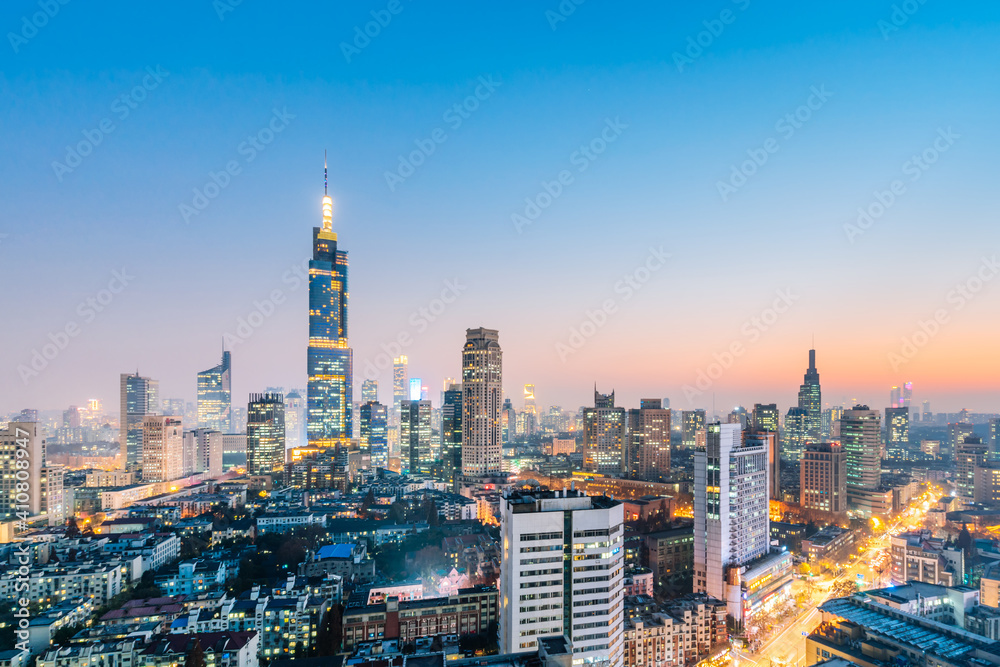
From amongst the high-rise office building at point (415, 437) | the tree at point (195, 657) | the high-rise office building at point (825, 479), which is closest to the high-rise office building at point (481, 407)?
the high-rise office building at point (415, 437)

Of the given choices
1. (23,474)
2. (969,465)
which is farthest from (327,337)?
(969,465)

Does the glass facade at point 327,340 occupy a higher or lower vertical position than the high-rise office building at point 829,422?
higher

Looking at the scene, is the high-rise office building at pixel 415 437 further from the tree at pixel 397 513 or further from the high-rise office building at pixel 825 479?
the high-rise office building at pixel 825 479

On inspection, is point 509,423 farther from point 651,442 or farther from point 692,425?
point 651,442

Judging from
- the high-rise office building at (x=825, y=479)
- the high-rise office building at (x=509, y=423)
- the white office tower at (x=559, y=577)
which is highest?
the white office tower at (x=559, y=577)

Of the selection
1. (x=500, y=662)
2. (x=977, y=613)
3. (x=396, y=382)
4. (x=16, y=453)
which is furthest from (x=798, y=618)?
(x=396, y=382)

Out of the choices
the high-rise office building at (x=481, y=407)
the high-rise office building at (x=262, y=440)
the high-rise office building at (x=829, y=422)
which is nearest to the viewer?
the high-rise office building at (x=481, y=407)

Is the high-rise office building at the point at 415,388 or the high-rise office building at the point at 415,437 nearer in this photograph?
the high-rise office building at the point at 415,437

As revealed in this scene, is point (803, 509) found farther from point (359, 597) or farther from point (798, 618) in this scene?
point (359, 597)
